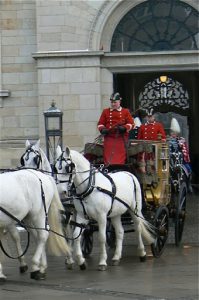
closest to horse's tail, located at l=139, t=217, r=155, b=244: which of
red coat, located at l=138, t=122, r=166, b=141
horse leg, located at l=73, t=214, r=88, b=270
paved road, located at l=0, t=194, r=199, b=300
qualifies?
paved road, located at l=0, t=194, r=199, b=300

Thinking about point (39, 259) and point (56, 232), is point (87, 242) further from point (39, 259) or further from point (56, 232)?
point (39, 259)

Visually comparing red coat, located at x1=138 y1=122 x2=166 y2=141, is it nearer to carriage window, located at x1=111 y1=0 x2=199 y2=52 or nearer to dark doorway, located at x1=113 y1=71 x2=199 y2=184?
carriage window, located at x1=111 y1=0 x2=199 y2=52

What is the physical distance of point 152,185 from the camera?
1313 centimetres

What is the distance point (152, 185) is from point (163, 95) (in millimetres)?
14287

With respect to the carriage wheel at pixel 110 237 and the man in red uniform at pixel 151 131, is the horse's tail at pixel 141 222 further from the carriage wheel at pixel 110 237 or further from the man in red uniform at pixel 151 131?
the man in red uniform at pixel 151 131

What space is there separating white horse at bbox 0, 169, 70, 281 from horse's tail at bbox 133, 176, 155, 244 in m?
1.66

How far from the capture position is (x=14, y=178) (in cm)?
1018

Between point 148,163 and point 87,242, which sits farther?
point 148,163

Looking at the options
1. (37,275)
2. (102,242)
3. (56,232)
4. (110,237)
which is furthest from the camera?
(110,237)

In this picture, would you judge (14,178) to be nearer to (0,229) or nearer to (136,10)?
(0,229)

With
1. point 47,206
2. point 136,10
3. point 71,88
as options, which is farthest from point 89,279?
point 136,10

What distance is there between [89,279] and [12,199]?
1522mm

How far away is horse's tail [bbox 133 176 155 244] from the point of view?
11992mm

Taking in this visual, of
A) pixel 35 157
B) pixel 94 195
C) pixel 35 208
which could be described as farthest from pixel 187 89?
pixel 35 208
